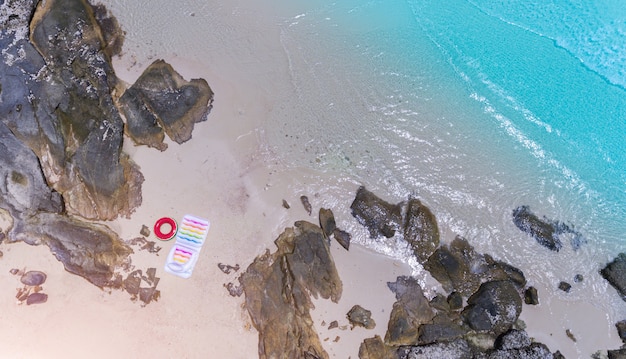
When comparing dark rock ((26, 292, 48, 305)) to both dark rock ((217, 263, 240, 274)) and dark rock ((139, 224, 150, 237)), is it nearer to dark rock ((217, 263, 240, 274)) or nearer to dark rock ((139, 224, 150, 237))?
dark rock ((139, 224, 150, 237))

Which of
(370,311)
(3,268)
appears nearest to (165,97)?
(3,268)

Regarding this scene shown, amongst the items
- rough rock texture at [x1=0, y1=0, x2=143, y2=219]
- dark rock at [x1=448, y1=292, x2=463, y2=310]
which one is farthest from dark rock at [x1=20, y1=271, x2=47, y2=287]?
dark rock at [x1=448, y1=292, x2=463, y2=310]

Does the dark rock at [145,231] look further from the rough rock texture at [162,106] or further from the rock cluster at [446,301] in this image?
the rock cluster at [446,301]

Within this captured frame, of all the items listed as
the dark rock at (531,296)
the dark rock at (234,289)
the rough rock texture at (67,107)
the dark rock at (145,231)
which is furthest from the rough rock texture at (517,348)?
the rough rock texture at (67,107)

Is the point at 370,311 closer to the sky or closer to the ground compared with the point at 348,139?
closer to the ground

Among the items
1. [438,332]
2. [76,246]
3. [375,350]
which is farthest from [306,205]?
[76,246]

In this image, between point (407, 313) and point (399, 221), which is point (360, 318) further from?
point (399, 221)

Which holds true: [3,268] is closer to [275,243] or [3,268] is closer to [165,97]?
[165,97]
